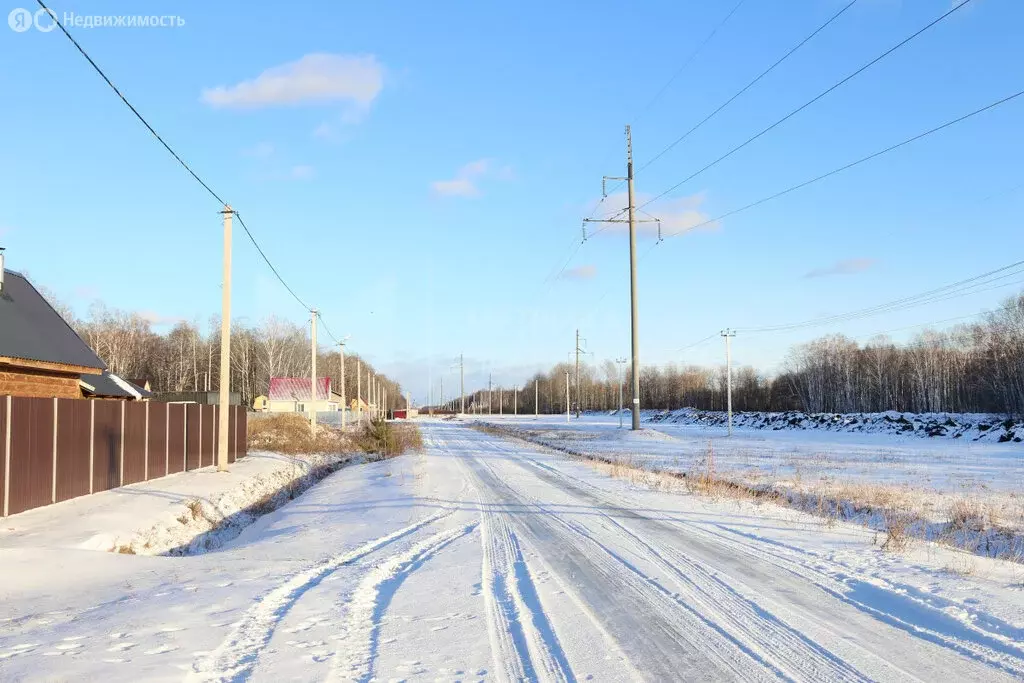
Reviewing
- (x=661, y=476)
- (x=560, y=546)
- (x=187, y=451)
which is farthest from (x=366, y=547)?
(x=187, y=451)

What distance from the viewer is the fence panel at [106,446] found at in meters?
15.6

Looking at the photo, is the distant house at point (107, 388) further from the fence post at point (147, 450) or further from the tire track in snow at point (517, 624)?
the tire track in snow at point (517, 624)

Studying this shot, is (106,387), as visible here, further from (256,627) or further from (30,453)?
(256,627)

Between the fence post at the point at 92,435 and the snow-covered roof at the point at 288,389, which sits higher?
the snow-covered roof at the point at 288,389

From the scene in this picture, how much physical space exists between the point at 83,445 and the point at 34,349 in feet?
13.1

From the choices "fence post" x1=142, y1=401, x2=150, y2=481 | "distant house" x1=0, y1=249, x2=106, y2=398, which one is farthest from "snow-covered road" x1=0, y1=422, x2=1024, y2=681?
"fence post" x1=142, y1=401, x2=150, y2=481

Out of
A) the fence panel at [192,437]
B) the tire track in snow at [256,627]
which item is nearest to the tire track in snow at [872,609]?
the tire track in snow at [256,627]

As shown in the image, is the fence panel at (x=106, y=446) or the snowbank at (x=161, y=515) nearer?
the snowbank at (x=161, y=515)

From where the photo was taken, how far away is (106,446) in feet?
52.7

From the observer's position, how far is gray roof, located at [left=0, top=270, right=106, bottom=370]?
1686 cm

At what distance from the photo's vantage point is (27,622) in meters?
6.12

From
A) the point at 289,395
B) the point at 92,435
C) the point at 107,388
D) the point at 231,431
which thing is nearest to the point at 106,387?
the point at 107,388

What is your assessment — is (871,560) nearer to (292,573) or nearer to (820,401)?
(292,573)

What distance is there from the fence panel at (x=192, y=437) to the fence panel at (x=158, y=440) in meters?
1.83
